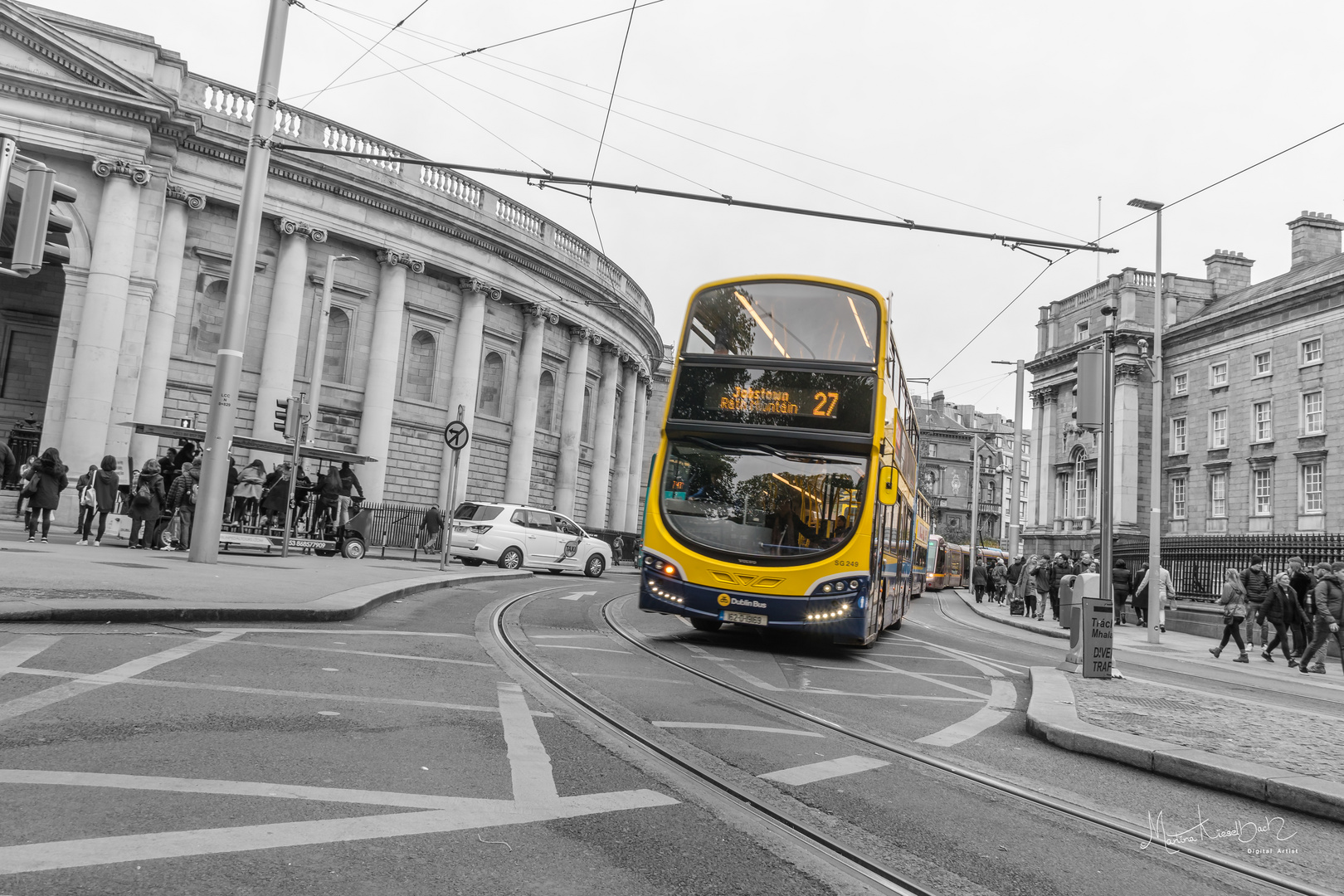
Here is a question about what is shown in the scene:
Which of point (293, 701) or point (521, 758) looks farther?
point (293, 701)

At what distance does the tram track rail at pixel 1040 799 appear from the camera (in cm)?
400

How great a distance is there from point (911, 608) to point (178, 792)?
26.9 meters

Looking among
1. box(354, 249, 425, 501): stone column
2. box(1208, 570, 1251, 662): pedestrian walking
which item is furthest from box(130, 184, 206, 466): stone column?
box(1208, 570, 1251, 662): pedestrian walking

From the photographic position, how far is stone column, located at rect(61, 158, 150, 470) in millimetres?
23672

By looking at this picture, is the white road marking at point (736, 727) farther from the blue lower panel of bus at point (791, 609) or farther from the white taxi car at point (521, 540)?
the white taxi car at point (521, 540)

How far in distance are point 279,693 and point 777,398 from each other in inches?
257

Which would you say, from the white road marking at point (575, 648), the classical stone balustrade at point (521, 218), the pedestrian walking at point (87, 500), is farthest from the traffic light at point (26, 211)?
the classical stone balustrade at point (521, 218)

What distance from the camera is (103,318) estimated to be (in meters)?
24.2

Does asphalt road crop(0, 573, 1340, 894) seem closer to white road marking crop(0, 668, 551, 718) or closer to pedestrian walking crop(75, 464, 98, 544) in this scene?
white road marking crop(0, 668, 551, 718)

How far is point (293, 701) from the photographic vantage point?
5.79m

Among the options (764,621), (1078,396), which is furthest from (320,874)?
(1078,396)

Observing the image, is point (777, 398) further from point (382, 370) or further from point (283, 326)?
point (382, 370)

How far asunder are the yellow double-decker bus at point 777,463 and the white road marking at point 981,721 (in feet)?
6.24

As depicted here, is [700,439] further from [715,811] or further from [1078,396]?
[715,811]
